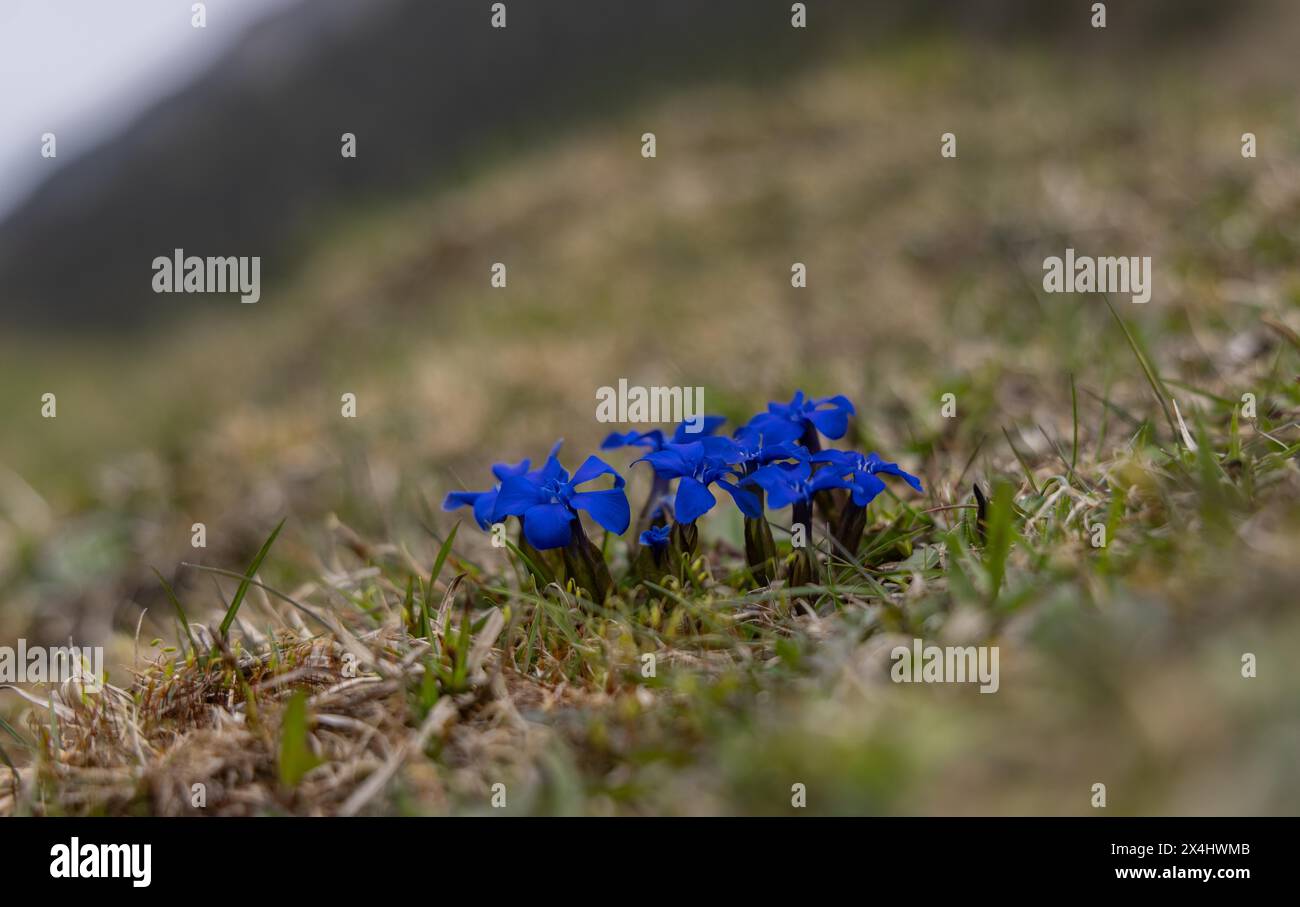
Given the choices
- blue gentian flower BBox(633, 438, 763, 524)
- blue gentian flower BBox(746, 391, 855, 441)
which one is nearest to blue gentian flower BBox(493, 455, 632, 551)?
blue gentian flower BBox(633, 438, 763, 524)

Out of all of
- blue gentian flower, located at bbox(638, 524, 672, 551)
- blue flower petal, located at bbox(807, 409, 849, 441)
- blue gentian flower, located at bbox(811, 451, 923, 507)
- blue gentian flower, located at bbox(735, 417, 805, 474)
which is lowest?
blue gentian flower, located at bbox(638, 524, 672, 551)

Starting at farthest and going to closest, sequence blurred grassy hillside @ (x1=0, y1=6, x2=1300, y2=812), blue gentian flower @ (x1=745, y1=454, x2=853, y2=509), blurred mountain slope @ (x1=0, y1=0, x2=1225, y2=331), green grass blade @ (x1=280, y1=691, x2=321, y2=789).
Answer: blurred mountain slope @ (x1=0, y1=0, x2=1225, y2=331) < blue gentian flower @ (x1=745, y1=454, x2=853, y2=509) < green grass blade @ (x1=280, y1=691, x2=321, y2=789) < blurred grassy hillside @ (x1=0, y1=6, x2=1300, y2=812)

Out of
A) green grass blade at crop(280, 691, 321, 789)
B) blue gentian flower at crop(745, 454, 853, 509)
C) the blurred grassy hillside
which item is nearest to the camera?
the blurred grassy hillside

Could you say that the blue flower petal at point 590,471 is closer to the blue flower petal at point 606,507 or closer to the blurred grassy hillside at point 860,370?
the blue flower petal at point 606,507

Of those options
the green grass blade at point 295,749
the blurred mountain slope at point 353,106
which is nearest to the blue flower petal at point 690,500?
the green grass blade at point 295,749

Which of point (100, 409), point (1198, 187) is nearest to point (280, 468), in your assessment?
point (1198, 187)

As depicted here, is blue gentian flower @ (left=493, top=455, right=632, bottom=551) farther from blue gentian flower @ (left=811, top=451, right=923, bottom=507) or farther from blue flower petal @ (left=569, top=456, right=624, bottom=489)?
blue gentian flower @ (left=811, top=451, right=923, bottom=507)
